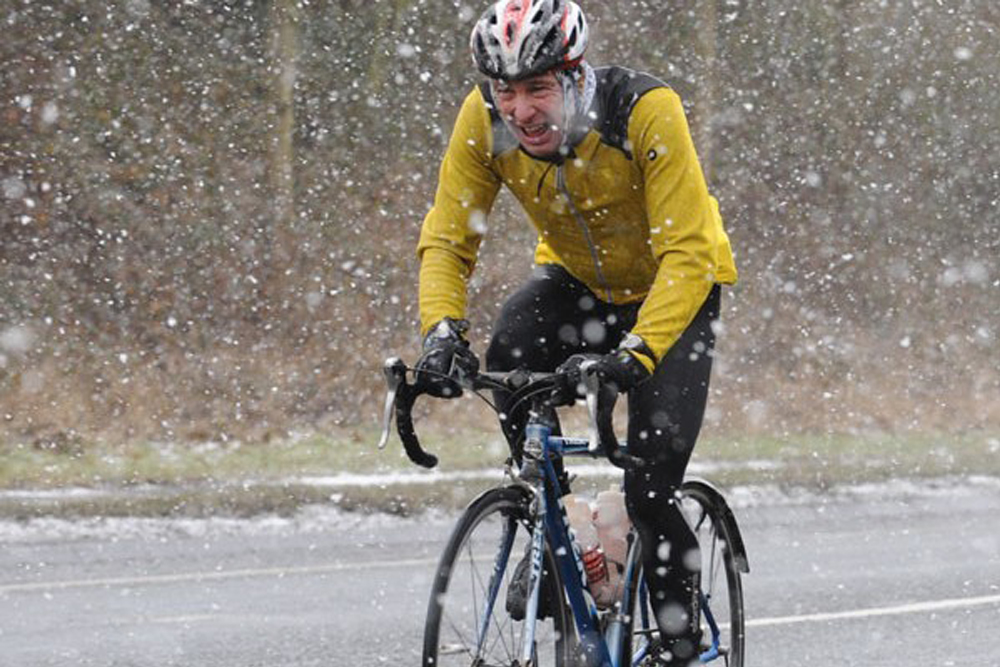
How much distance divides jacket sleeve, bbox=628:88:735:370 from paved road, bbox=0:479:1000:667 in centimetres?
245

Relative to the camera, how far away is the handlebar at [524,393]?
418 centimetres

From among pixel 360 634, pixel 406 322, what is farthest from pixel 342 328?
pixel 360 634

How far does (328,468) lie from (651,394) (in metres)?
8.16

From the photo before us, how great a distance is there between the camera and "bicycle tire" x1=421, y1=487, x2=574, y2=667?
419 centimetres

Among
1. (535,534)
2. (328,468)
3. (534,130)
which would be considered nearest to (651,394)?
(535,534)

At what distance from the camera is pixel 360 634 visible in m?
7.04

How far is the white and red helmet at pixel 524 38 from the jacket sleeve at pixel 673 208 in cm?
37

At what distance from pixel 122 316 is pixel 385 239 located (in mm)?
3356

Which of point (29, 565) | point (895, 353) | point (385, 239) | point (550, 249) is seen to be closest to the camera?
point (550, 249)

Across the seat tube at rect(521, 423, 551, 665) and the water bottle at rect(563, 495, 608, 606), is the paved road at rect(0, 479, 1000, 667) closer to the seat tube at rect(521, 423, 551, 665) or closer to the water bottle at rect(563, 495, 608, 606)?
the water bottle at rect(563, 495, 608, 606)

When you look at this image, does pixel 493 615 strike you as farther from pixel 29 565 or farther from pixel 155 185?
pixel 155 185

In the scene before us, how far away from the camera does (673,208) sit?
15.1 ft

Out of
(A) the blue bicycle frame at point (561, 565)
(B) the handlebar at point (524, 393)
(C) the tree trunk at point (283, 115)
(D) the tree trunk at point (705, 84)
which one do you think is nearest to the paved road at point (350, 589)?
(A) the blue bicycle frame at point (561, 565)

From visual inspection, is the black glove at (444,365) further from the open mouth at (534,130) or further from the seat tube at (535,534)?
the open mouth at (534,130)
